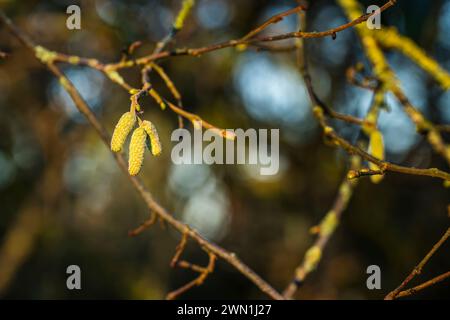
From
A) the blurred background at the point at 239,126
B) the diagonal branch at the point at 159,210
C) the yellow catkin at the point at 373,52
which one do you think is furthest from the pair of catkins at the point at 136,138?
the blurred background at the point at 239,126

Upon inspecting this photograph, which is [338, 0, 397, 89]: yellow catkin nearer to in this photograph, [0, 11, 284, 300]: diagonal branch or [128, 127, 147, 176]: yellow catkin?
[0, 11, 284, 300]: diagonal branch

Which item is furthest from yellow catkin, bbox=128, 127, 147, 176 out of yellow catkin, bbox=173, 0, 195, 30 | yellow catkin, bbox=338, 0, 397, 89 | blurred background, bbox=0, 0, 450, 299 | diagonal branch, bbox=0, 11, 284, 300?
blurred background, bbox=0, 0, 450, 299

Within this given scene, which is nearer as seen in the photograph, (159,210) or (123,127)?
(123,127)

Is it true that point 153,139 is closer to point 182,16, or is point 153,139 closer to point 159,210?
point 159,210

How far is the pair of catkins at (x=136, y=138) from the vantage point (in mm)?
827

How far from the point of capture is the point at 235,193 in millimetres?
4777

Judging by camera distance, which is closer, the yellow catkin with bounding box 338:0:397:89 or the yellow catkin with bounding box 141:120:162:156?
the yellow catkin with bounding box 141:120:162:156

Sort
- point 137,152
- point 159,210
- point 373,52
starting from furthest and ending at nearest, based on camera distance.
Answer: point 373,52 < point 159,210 < point 137,152

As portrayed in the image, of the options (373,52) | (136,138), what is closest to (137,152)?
(136,138)

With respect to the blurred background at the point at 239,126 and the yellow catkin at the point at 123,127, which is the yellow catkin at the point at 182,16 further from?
the blurred background at the point at 239,126

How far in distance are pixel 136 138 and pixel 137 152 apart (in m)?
0.03

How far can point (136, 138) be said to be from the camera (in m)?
0.84

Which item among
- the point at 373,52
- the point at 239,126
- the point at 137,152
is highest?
the point at 239,126

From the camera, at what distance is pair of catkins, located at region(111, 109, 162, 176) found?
827mm
